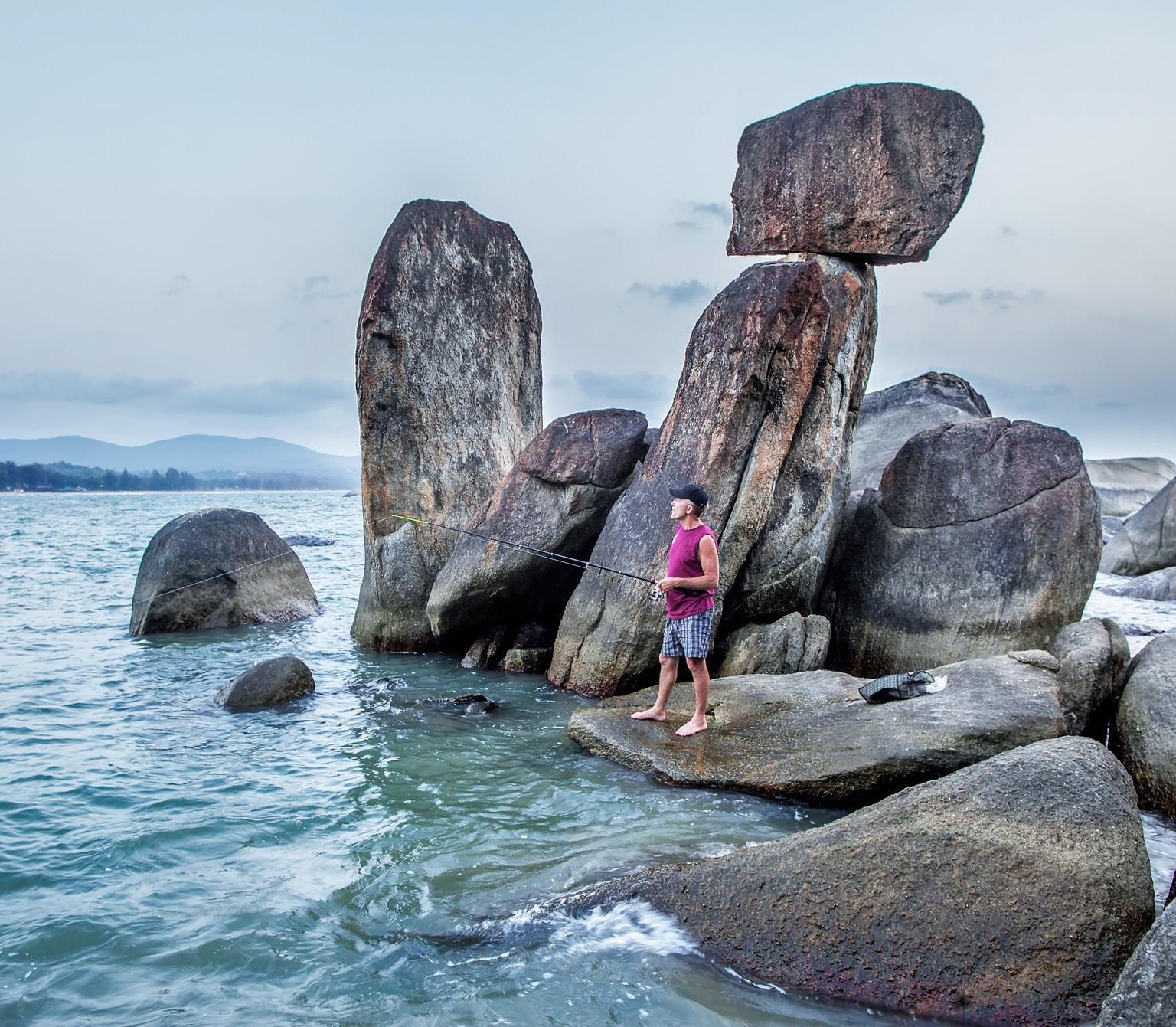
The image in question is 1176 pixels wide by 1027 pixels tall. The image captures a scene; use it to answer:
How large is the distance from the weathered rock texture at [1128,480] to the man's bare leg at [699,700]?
33.2m

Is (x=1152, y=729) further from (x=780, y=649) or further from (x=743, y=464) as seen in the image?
(x=743, y=464)

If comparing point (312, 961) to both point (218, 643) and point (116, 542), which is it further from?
point (116, 542)

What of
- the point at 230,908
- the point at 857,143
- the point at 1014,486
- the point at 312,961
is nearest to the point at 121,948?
the point at 230,908

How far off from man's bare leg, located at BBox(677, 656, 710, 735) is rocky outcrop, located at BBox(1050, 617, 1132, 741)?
9.57 ft

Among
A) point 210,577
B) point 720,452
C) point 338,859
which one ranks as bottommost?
point 338,859

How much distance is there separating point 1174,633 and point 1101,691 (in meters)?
0.83

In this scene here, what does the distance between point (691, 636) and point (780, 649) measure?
75.4 inches

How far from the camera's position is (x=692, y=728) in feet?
24.8

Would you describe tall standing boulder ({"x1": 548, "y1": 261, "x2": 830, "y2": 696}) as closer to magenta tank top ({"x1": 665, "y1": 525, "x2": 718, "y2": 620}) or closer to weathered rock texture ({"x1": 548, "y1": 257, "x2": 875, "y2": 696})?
weathered rock texture ({"x1": 548, "y1": 257, "x2": 875, "y2": 696})

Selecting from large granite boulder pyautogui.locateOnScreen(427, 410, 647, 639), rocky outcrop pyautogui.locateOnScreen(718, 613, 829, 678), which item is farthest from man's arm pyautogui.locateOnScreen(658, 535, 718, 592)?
large granite boulder pyautogui.locateOnScreen(427, 410, 647, 639)

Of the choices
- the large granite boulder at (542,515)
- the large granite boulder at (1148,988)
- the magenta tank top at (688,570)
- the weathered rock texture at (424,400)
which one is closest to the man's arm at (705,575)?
the magenta tank top at (688,570)

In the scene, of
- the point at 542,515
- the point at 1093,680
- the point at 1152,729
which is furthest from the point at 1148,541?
the point at 542,515

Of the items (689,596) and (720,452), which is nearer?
(689,596)

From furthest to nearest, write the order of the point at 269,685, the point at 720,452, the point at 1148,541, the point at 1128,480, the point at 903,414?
the point at 1128,480 < the point at 1148,541 < the point at 903,414 < the point at 720,452 < the point at 269,685
